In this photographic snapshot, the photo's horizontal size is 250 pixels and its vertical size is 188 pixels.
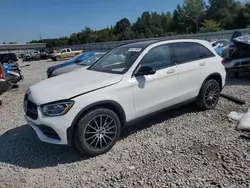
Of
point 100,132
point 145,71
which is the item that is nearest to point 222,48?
point 145,71

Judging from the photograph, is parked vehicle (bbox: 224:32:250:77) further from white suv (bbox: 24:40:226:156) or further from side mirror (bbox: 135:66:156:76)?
side mirror (bbox: 135:66:156:76)

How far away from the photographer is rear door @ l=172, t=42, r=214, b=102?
4.50 meters

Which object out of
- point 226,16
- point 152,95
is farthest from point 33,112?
point 226,16

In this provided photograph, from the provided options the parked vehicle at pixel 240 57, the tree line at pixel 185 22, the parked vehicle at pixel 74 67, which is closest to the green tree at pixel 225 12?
the tree line at pixel 185 22

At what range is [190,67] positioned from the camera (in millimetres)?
4613

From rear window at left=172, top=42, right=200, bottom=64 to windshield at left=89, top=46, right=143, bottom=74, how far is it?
32.8 inches

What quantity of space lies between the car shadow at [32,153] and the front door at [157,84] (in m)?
1.36

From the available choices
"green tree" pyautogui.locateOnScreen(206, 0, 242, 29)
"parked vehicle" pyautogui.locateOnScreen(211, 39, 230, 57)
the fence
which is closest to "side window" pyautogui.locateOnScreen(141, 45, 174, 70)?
the fence

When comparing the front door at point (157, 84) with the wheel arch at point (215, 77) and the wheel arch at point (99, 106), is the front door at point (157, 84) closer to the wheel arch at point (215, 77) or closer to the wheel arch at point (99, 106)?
the wheel arch at point (99, 106)

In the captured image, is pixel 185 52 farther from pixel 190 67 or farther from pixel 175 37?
pixel 175 37

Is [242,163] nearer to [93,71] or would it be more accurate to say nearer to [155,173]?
[155,173]

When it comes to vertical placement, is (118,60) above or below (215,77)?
above

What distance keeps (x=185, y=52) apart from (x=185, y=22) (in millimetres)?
79782

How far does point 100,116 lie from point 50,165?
1061 millimetres
